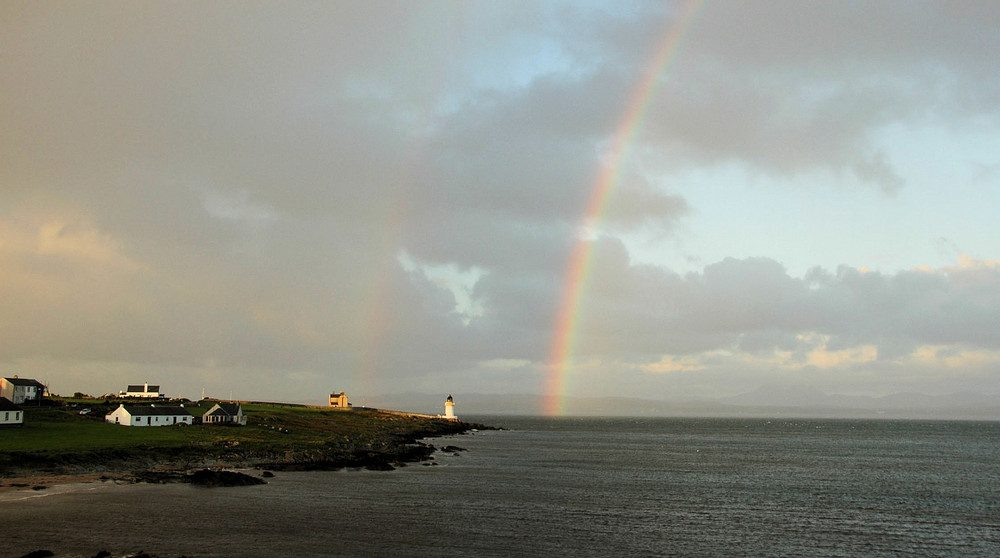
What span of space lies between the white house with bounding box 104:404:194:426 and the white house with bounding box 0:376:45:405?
19810 mm

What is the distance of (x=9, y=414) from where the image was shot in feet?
269

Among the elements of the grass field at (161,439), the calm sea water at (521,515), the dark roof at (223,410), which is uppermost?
the dark roof at (223,410)

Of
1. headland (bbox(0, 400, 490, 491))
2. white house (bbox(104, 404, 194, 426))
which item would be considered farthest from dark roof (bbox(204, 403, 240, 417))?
white house (bbox(104, 404, 194, 426))

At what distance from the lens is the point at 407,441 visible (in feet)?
415

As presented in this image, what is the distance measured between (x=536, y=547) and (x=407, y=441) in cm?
8786

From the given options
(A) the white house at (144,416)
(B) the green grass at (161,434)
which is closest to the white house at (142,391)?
(B) the green grass at (161,434)

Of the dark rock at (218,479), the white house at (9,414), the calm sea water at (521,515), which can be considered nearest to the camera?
the calm sea water at (521,515)

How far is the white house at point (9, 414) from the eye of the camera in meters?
81.2

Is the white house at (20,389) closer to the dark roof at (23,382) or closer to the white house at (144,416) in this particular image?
the dark roof at (23,382)

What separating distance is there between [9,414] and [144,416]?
18886mm

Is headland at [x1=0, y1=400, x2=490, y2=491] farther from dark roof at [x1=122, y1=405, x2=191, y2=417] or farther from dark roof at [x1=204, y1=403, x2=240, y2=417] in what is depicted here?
dark roof at [x1=122, y1=405, x2=191, y2=417]

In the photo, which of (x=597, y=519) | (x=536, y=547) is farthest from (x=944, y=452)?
(x=536, y=547)

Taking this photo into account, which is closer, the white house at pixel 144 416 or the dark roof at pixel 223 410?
the white house at pixel 144 416

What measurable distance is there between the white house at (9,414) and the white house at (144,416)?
14.9 m
